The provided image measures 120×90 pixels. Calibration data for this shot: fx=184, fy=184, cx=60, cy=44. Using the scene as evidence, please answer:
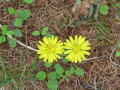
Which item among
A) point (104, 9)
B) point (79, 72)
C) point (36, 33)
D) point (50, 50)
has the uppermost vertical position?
point (104, 9)

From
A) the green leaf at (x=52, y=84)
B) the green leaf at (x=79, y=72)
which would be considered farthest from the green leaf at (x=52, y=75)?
the green leaf at (x=79, y=72)

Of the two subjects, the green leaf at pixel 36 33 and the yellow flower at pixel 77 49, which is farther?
the green leaf at pixel 36 33

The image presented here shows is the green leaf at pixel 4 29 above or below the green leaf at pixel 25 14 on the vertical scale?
below

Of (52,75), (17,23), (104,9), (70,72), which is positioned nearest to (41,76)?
(52,75)

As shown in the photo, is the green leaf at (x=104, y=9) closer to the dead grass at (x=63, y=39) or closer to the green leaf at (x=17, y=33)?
the dead grass at (x=63, y=39)

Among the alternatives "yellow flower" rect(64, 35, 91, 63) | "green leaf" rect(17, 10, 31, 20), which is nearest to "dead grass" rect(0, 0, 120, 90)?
"green leaf" rect(17, 10, 31, 20)

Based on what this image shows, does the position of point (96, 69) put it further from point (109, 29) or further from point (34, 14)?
point (34, 14)

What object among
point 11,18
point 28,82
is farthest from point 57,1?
point 28,82

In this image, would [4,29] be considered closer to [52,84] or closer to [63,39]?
[63,39]
